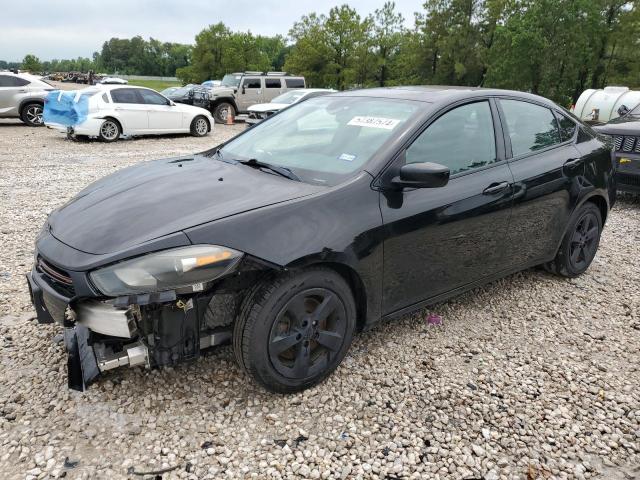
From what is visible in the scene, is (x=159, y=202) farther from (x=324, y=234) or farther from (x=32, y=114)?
(x=32, y=114)

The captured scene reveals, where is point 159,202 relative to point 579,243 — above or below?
above

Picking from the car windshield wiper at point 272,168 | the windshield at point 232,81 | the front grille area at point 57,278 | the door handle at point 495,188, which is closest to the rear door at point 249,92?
the windshield at point 232,81

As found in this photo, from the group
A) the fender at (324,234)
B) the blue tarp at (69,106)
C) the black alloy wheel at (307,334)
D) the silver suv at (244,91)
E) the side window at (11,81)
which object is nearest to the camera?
the fender at (324,234)

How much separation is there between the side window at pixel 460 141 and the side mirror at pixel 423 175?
0.20 metres

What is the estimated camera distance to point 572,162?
12.8ft

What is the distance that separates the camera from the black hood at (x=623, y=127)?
674cm

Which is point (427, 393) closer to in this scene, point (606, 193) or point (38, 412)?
point (38, 412)

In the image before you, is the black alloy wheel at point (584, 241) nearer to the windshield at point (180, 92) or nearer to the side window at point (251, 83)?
the side window at point (251, 83)

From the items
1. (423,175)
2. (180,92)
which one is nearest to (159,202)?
(423,175)

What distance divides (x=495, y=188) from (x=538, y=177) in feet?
1.77

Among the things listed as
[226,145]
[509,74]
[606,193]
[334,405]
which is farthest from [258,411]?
[509,74]

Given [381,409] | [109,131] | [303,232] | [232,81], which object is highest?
[232,81]

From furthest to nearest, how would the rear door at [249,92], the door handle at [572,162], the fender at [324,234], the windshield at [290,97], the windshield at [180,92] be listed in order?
1. the rear door at [249,92]
2. the windshield at [180,92]
3. the windshield at [290,97]
4. the door handle at [572,162]
5. the fender at [324,234]

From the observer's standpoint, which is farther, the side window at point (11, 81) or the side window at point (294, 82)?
the side window at point (294, 82)
